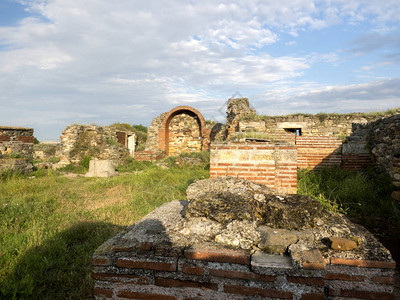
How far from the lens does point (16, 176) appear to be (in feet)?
29.2

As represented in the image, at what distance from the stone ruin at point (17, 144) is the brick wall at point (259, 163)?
9.53m

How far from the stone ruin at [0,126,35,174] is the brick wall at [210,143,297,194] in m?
9.53

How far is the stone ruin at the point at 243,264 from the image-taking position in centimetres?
158

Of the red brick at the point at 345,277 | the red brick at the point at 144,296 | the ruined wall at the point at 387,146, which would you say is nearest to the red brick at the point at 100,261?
the red brick at the point at 144,296

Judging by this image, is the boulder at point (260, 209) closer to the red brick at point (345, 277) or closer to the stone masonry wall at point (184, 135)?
the red brick at point (345, 277)

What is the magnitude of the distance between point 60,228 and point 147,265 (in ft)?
10.9

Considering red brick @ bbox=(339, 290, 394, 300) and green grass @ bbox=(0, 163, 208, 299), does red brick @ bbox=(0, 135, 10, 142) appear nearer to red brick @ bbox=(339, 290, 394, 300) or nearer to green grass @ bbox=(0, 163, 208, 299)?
green grass @ bbox=(0, 163, 208, 299)

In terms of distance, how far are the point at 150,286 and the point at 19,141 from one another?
1402 centimetres

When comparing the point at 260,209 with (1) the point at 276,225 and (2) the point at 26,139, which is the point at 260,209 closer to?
(1) the point at 276,225

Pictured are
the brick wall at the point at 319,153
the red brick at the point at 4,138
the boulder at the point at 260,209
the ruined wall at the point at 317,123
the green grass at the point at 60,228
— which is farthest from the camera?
the red brick at the point at 4,138

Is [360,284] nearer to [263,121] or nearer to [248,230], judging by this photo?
[248,230]

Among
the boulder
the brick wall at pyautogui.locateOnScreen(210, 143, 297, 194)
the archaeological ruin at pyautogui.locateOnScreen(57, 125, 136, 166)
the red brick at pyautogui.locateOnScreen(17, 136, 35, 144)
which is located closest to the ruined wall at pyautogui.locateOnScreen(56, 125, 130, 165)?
the archaeological ruin at pyautogui.locateOnScreen(57, 125, 136, 166)

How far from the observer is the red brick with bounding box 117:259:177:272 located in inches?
66.3

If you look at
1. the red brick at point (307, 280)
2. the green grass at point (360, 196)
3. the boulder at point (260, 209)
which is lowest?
the green grass at point (360, 196)
